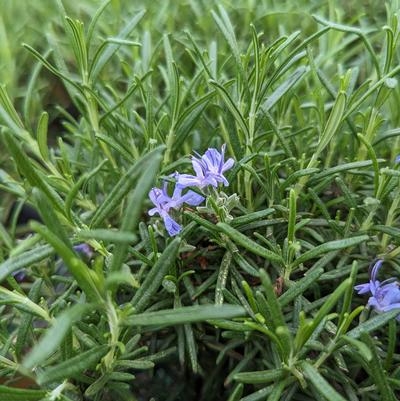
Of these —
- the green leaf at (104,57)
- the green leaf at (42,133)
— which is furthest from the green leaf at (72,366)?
the green leaf at (104,57)

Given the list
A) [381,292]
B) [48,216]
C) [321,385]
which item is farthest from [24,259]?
[381,292]

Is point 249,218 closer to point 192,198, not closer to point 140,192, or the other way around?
point 192,198

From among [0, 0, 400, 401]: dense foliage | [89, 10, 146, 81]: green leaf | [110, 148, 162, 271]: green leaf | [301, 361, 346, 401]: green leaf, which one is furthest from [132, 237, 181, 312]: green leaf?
A: [89, 10, 146, 81]: green leaf

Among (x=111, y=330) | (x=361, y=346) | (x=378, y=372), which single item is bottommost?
(x=378, y=372)

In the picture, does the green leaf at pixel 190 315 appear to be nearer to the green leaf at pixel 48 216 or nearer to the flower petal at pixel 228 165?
the green leaf at pixel 48 216

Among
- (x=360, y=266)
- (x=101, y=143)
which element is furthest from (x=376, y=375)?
(x=101, y=143)

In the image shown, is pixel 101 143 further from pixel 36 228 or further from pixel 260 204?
pixel 36 228
